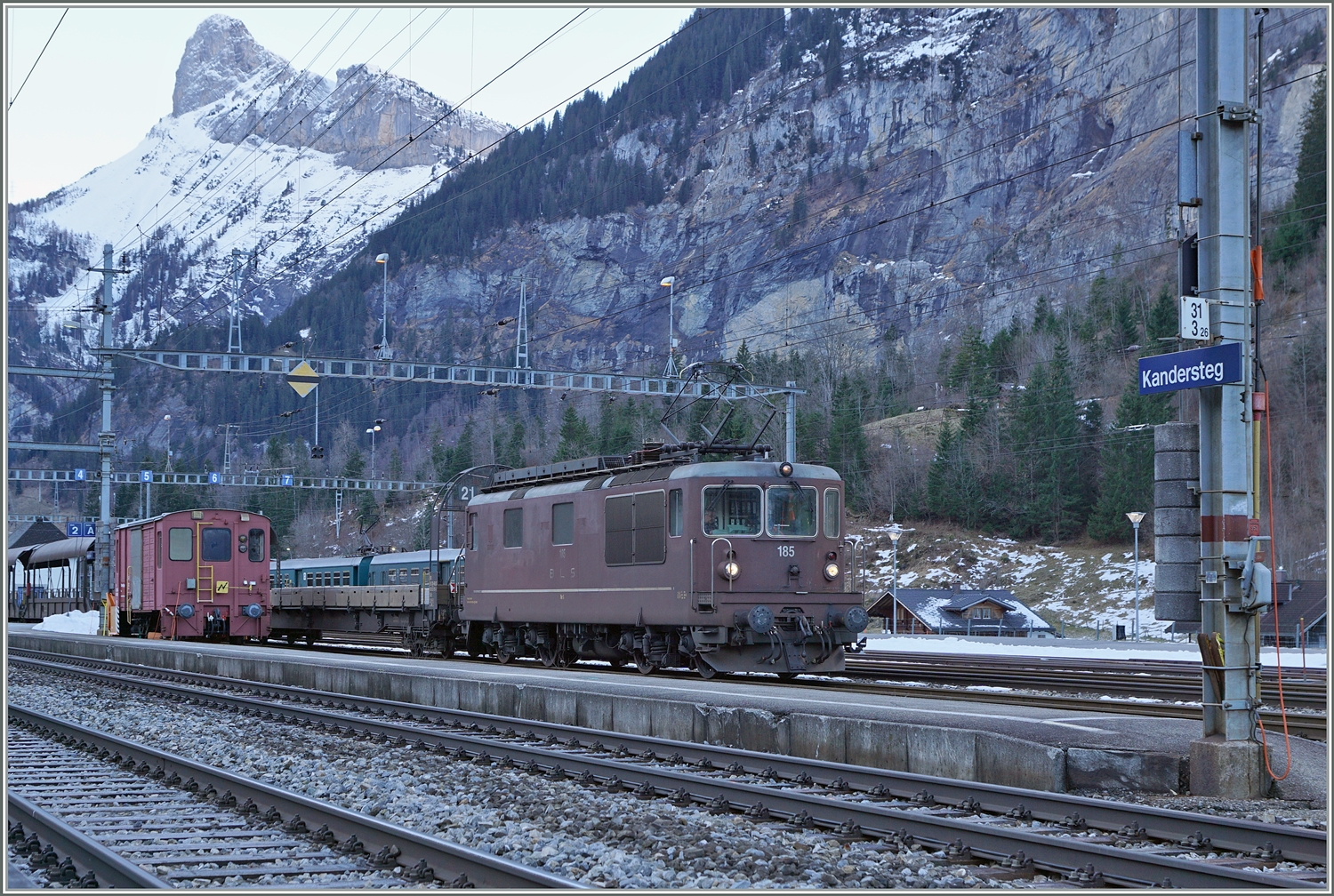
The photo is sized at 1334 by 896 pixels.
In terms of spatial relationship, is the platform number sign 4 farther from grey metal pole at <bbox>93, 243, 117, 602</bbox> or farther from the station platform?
grey metal pole at <bbox>93, 243, 117, 602</bbox>

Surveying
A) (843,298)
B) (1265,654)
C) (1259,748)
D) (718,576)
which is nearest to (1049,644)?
(1265,654)

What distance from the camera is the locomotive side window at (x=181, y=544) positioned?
33.9 metres

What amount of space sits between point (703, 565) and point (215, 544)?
64.0ft

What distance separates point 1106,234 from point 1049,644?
11132cm

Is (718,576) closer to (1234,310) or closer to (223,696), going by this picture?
(223,696)

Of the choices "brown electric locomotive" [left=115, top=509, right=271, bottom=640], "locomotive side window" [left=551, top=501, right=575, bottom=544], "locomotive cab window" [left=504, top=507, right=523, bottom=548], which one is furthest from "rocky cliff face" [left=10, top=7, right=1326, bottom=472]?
"locomotive side window" [left=551, top=501, right=575, bottom=544]

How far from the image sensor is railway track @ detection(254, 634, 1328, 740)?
583 inches

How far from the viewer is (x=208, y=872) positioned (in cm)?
773

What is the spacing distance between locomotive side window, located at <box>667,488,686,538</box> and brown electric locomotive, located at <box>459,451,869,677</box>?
0.07ft

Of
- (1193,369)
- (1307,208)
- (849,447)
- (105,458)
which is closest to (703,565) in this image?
(1193,369)

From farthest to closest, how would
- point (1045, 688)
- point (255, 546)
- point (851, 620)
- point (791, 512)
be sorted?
point (255, 546) → point (791, 512) → point (851, 620) → point (1045, 688)

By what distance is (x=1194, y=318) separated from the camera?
10.1 metres

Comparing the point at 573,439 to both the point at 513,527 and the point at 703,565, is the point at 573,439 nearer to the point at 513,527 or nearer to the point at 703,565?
the point at 513,527

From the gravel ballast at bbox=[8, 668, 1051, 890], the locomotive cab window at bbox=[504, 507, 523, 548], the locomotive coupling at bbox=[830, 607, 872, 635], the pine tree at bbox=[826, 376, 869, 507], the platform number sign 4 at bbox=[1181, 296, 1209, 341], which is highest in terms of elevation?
the pine tree at bbox=[826, 376, 869, 507]
